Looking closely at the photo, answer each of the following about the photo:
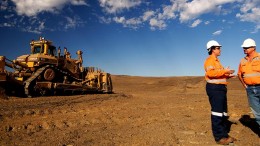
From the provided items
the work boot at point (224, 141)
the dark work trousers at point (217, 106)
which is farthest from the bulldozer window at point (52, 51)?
the work boot at point (224, 141)

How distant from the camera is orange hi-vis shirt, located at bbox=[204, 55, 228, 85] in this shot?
18.5ft

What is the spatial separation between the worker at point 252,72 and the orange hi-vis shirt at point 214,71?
51cm

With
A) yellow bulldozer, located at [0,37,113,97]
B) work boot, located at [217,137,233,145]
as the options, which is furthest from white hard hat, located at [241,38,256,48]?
yellow bulldozer, located at [0,37,113,97]

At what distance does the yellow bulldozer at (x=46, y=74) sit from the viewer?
14.5 metres

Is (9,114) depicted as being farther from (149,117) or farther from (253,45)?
(253,45)

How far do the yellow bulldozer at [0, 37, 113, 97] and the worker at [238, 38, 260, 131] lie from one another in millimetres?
11111

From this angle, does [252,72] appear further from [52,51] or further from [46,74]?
[52,51]

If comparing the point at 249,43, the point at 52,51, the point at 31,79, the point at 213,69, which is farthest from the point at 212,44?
the point at 52,51

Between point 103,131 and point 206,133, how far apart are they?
2.38 m

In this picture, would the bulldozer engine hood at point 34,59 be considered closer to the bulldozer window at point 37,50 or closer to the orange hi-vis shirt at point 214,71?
the bulldozer window at point 37,50

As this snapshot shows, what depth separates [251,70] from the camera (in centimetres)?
580

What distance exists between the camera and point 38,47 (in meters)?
16.8

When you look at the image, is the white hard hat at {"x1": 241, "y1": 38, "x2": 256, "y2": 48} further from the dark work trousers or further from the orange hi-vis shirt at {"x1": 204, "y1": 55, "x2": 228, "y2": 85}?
the dark work trousers

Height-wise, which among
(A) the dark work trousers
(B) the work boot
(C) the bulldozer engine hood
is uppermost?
(C) the bulldozer engine hood
